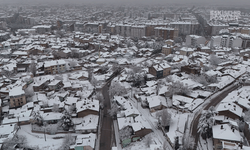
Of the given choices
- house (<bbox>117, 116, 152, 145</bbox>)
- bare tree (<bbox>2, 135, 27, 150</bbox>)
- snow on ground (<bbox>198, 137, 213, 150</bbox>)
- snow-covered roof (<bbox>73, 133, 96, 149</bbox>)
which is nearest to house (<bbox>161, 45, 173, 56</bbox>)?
house (<bbox>117, 116, 152, 145</bbox>)

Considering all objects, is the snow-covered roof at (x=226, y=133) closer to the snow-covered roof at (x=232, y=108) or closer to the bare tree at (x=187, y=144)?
the bare tree at (x=187, y=144)

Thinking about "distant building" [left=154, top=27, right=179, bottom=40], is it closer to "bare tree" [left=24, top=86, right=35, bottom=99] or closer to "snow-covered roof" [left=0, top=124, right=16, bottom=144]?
"bare tree" [left=24, top=86, right=35, bottom=99]

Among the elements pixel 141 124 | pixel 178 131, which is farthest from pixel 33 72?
pixel 178 131

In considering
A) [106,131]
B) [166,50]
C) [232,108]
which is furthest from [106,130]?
[166,50]

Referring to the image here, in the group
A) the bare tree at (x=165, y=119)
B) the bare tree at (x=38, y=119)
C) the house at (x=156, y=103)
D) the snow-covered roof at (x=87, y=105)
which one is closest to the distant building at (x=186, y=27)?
the house at (x=156, y=103)

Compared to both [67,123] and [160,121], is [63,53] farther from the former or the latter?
[160,121]

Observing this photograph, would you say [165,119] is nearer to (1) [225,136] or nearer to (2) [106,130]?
(1) [225,136]
